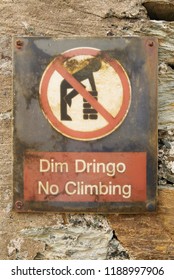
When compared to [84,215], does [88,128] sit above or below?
above

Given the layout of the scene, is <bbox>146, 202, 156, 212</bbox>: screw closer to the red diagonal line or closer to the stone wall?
the stone wall

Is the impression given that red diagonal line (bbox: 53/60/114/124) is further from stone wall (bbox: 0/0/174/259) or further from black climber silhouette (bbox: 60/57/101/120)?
stone wall (bbox: 0/0/174/259)

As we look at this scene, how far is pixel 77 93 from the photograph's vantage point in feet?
4.40

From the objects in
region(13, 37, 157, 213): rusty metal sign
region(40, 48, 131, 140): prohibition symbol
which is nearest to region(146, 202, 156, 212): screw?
region(13, 37, 157, 213): rusty metal sign

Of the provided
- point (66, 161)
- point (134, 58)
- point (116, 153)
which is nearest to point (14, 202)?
point (66, 161)

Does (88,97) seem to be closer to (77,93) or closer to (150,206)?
(77,93)

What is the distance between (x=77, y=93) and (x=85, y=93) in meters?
0.02

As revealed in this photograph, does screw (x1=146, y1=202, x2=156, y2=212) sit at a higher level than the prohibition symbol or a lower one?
lower

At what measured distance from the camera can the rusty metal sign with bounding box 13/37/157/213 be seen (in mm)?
1345

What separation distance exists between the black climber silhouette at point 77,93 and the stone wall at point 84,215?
0.09 m

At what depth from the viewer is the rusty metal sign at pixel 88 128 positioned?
1.34 meters

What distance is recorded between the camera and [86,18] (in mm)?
1371

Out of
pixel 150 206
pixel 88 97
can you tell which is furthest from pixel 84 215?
pixel 88 97

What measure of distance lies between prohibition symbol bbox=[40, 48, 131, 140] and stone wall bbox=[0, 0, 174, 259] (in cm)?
8
